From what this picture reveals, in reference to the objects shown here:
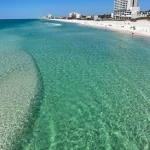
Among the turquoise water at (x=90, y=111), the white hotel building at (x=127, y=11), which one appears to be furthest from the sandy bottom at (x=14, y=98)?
the white hotel building at (x=127, y=11)

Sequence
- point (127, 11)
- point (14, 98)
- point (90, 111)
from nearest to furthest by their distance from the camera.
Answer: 1. point (90, 111)
2. point (14, 98)
3. point (127, 11)

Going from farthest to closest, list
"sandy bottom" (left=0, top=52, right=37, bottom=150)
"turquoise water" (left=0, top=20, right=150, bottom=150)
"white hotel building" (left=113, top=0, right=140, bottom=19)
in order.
Answer: 1. "white hotel building" (left=113, top=0, right=140, bottom=19)
2. "sandy bottom" (left=0, top=52, right=37, bottom=150)
3. "turquoise water" (left=0, top=20, right=150, bottom=150)

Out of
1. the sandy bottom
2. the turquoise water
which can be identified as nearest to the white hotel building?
the turquoise water

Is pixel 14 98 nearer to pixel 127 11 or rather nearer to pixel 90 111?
pixel 90 111

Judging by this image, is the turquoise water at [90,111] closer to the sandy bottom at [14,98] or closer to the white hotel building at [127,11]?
the sandy bottom at [14,98]

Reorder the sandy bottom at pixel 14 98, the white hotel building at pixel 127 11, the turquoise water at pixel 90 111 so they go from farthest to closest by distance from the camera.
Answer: the white hotel building at pixel 127 11 → the sandy bottom at pixel 14 98 → the turquoise water at pixel 90 111

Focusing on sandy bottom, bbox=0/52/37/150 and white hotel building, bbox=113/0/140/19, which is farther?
white hotel building, bbox=113/0/140/19

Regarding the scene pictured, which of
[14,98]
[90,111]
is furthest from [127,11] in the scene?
[90,111]

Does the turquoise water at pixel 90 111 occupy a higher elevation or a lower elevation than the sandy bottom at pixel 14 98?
lower

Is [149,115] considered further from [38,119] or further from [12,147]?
[12,147]

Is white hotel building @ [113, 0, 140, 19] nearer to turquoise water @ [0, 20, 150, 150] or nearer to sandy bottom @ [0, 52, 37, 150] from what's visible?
turquoise water @ [0, 20, 150, 150]

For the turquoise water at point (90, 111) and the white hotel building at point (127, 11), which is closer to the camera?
the turquoise water at point (90, 111)

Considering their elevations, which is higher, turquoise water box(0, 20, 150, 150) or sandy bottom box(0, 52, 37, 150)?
sandy bottom box(0, 52, 37, 150)
